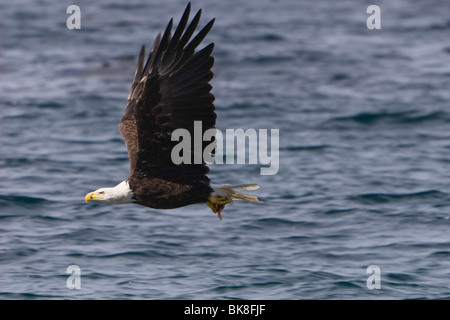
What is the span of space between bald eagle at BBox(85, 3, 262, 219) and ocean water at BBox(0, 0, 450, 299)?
1122 millimetres

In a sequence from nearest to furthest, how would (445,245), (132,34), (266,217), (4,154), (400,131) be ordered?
(445,245) → (266,217) → (4,154) → (400,131) → (132,34)

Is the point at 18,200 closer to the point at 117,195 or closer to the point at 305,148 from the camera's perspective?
the point at 117,195

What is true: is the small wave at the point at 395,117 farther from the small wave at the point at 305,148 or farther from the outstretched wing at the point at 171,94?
the outstretched wing at the point at 171,94

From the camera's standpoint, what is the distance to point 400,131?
1577 centimetres

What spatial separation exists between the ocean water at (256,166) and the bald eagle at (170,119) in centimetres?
112

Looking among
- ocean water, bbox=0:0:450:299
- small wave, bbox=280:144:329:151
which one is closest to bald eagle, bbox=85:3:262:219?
ocean water, bbox=0:0:450:299

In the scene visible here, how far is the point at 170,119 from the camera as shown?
809cm

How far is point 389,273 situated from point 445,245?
46.1 inches

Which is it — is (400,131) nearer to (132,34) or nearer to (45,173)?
(45,173)

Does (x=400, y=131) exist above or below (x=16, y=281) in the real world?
above

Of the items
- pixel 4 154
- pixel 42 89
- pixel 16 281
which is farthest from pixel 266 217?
pixel 42 89

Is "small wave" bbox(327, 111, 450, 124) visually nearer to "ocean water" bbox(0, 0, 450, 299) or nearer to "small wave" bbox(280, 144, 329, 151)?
"ocean water" bbox(0, 0, 450, 299)

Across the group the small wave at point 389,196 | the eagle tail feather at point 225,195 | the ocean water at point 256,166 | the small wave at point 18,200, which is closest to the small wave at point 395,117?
the ocean water at point 256,166

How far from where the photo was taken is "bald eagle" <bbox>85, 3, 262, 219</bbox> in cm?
801
